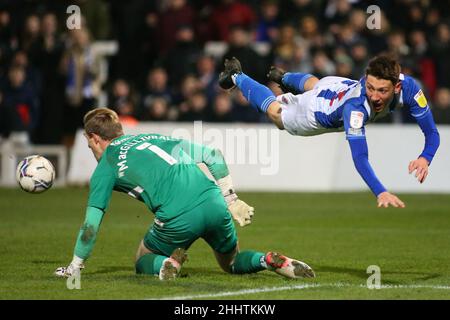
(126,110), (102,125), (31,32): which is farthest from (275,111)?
(31,32)

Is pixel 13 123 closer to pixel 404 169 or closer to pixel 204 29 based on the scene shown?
pixel 204 29

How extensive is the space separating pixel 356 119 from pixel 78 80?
40.8 feet

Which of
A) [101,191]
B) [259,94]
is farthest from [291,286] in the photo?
[259,94]

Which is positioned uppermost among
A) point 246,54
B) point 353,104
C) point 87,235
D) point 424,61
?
point 246,54

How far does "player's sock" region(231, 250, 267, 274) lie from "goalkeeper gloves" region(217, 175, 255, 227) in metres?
0.56

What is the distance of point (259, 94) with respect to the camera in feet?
37.8

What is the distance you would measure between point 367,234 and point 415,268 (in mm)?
3291

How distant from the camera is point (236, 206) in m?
8.98

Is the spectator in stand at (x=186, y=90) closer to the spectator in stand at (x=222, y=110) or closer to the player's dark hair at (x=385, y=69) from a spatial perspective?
the spectator in stand at (x=222, y=110)

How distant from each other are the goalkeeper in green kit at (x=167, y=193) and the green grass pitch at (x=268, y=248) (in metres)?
0.24

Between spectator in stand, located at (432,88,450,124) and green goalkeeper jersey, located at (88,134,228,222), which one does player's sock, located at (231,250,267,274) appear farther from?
spectator in stand, located at (432,88,450,124)

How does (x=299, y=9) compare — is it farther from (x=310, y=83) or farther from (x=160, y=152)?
(x=160, y=152)

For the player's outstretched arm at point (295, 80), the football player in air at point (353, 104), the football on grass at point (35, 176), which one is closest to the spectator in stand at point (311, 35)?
the player's outstretched arm at point (295, 80)

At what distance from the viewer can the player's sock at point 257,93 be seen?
453 inches
